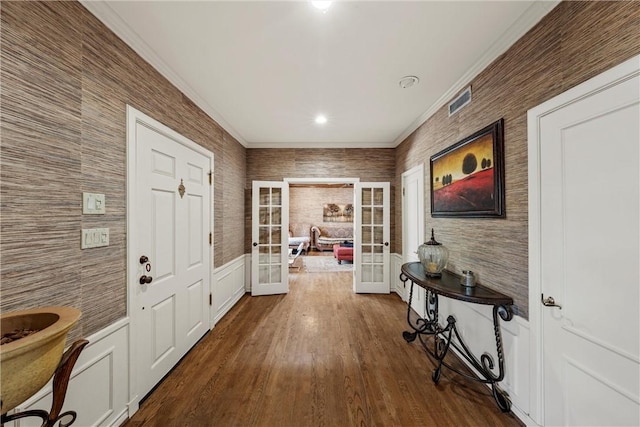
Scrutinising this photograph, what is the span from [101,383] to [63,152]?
134cm

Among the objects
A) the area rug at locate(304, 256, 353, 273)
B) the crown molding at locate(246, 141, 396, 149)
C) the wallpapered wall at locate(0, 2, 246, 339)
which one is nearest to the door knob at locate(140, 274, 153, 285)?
the wallpapered wall at locate(0, 2, 246, 339)

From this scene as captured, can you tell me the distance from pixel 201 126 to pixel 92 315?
6.40 feet

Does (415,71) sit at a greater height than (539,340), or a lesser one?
greater

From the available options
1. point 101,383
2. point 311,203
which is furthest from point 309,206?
point 101,383

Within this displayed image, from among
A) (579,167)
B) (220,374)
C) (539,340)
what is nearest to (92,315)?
(220,374)

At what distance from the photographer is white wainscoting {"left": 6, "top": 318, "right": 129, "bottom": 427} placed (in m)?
1.26

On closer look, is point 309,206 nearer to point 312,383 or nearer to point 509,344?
point 312,383

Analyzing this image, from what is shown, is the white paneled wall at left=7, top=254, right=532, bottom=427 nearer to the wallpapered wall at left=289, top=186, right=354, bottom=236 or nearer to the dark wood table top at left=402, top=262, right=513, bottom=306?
the dark wood table top at left=402, top=262, right=513, bottom=306

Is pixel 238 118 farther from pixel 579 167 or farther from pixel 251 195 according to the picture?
pixel 579 167

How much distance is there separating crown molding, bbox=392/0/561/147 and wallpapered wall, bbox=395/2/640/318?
1.4 inches

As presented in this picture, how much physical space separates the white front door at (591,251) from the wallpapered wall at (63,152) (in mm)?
2579

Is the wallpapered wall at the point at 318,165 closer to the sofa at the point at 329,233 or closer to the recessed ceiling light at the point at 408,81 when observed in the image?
the recessed ceiling light at the point at 408,81

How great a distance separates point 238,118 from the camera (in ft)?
9.86

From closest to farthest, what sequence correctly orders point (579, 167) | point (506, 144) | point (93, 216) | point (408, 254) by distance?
point (579, 167) → point (93, 216) → point (506, 144) → point (408, 254)
